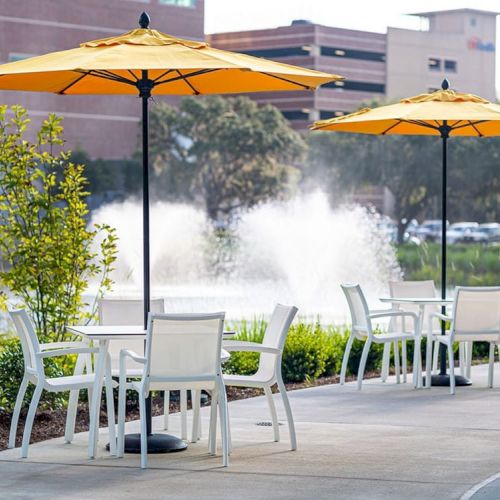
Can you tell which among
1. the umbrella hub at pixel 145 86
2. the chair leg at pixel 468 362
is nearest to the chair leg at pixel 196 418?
the umbrella hub at pixel 145 86

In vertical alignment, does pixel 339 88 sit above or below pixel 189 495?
above

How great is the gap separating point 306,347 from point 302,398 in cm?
160

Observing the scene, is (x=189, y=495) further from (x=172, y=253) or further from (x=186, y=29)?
(x=186, y=29)

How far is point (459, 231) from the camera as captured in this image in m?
83.4

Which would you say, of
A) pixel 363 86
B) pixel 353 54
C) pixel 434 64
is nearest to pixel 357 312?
pixel 353 54

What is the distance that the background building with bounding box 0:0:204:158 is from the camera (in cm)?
8031

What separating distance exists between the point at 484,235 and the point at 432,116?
70565mm

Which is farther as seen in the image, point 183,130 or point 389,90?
point 389,90

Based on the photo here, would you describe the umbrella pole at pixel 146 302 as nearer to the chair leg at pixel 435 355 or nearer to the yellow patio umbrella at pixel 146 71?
the yellow patio umbrella at pixel 146 71

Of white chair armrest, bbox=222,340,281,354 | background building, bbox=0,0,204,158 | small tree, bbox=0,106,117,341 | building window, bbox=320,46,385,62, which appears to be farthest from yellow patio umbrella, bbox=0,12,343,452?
building window, bbox=320,46,385,62

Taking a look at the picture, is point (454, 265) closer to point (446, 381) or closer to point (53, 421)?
point (446, 381)

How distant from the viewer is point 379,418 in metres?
10.2

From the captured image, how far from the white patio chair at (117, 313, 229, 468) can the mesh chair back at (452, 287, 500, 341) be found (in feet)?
14.8

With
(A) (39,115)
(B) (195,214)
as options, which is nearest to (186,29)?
(A) (39,115)
